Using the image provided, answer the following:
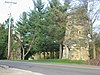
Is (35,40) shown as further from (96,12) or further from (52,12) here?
(96,12)

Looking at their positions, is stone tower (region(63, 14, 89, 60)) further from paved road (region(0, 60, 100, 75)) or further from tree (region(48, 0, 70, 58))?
paved road (region(0, 60, 100, 75))

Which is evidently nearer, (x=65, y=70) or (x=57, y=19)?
(x=65, y=70)

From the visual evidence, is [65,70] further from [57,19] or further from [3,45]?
[3,45]

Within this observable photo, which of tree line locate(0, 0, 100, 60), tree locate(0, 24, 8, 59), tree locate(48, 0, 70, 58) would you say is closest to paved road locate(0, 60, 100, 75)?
tree line locate(0, 0, 100, 60)

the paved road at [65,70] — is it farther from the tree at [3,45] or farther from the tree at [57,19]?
the tree at [3,45]

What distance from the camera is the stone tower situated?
50.4 metres

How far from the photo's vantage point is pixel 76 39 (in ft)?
177

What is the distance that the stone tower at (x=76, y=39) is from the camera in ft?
165

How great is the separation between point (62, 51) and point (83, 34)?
16.7m

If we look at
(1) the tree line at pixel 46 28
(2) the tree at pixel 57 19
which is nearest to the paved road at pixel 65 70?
(1) the tree line at pixel 46 28

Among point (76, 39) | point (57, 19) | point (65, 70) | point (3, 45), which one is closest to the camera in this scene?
point (65, 70)

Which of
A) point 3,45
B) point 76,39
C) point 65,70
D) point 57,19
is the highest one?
point 57,19

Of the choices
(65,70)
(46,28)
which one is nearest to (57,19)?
(46,28)

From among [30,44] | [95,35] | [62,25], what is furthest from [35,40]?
[95,35]
